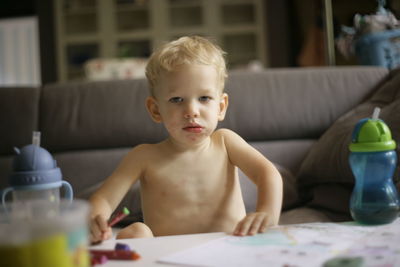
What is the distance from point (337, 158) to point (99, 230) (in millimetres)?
941

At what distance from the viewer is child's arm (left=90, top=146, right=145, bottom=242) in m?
0.71

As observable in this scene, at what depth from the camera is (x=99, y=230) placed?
70 centimetres

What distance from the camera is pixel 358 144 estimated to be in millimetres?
783

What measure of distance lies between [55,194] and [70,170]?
3.75ft

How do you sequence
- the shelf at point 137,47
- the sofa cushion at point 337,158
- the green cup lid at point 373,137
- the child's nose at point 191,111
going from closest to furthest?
the green cup lid at point 373,137 → the child's nose at point 191,111 → the sofa cushion at point 337,158 → the shelf at point 137,47

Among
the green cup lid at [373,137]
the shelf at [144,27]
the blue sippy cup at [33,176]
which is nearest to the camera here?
the blue sippy cup at [33,176]

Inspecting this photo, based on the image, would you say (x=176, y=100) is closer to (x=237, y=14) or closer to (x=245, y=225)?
(x=245, y=225)

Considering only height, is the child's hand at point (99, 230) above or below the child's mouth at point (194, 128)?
below

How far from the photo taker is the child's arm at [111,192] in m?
0.71

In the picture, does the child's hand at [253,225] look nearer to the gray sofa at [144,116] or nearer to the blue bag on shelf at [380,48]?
the gray sofa at [144,116]

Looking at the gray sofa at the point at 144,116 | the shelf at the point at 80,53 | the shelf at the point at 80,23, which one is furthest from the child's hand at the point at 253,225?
the shelf at the point at 80,23

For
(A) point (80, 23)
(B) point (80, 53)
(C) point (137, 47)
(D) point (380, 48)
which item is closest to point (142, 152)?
(D) point (380, 48)

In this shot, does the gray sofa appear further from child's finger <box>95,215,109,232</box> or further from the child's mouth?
child's finger <box>95,215,109,232</box>

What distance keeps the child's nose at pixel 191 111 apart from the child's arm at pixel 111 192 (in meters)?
0.15
